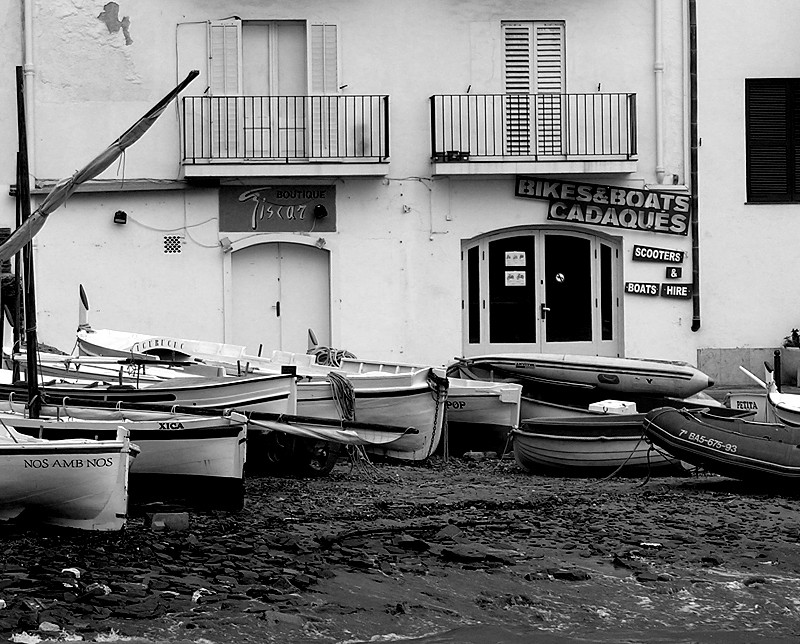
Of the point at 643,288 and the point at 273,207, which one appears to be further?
the point at 643,288

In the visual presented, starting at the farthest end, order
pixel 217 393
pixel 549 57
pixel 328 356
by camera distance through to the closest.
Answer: pixel 549 57
pixel 328 356
pixel 217 393

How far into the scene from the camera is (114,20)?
2448 cm

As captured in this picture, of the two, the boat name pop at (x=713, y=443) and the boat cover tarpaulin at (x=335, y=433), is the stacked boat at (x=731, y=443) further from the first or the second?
the boat cover tarpaulin at (x=335, y=433)

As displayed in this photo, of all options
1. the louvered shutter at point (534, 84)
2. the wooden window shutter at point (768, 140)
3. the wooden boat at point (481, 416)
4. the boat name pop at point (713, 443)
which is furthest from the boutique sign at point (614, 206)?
the boat name pop at point (713, 443)

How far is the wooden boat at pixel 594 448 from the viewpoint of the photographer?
17261 millimetres

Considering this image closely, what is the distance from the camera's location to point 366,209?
24.8m

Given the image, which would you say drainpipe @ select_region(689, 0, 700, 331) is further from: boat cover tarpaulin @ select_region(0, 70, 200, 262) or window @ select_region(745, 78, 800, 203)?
boat cover tarpaulin @ select_region(0, 70, 200, 262)

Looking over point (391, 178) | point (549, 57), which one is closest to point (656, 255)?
point (549, 57)

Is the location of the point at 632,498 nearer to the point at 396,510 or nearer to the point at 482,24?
the point at 396,510

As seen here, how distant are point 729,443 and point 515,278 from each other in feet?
32.7

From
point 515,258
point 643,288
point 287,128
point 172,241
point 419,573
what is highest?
point 287,128

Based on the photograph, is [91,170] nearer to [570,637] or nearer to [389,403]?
[570,637]

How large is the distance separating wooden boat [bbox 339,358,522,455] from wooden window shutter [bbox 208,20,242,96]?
274 inches

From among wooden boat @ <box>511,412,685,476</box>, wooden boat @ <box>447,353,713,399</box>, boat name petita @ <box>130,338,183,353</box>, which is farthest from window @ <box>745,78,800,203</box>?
boat name petita @ <box>130,338,183,353</box>
